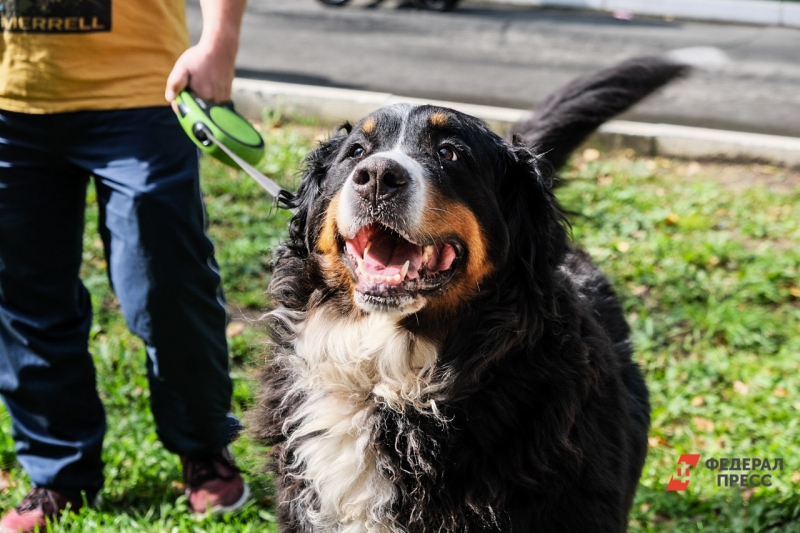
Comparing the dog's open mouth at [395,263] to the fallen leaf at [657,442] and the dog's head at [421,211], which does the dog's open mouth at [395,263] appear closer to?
the dog's head at [421,211]

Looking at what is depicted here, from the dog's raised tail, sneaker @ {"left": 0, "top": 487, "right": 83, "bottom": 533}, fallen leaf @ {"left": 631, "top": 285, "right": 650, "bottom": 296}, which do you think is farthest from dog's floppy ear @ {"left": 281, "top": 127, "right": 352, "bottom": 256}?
fallen leaf @ {"left": 631, "top": 285, "right": 650, "bottom": 296}

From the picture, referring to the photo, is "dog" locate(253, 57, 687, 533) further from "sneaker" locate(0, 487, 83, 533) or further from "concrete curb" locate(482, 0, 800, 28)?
"concrete curb" locate(482, 0, 800, 28)

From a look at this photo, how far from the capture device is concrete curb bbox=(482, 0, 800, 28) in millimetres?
12398

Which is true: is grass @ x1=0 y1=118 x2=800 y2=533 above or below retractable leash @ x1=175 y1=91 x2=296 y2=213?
below

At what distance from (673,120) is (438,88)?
237cm

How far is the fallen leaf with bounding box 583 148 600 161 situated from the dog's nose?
3946 millimetres

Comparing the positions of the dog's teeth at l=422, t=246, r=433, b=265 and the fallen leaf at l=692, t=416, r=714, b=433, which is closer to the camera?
the dog's teeth at l=422, t=246, r=433, b=265

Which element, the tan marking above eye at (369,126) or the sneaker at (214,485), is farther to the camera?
the sneaker at (214,485)

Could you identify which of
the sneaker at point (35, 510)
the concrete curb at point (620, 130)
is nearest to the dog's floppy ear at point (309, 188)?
the sneaker at point (35, 510)

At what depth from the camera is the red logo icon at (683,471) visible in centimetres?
319

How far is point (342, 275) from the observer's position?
2.37 meters

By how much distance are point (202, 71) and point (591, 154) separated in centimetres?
393

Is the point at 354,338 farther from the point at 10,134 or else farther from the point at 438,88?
the point at 438,88

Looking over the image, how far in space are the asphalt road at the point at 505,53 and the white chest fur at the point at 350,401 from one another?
5.54 m
